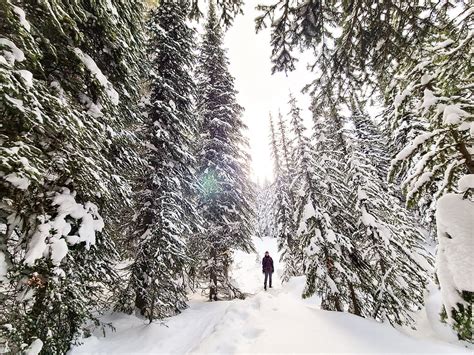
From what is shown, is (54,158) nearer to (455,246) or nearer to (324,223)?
(455,246)

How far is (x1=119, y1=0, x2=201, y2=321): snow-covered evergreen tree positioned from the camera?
9.59 meters

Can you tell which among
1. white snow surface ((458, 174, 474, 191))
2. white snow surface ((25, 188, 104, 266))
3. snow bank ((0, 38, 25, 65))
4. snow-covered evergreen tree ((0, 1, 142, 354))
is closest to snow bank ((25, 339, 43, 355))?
snow-covered evergreen tree ((0, 1, 142, 354))

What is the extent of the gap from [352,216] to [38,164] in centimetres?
1080

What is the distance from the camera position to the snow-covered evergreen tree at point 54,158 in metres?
3.85

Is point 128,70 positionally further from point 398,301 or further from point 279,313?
point 398,301

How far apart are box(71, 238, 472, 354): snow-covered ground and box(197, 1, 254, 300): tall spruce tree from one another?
4.04 metres

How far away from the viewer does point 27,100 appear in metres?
4.03

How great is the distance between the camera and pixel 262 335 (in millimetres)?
6793

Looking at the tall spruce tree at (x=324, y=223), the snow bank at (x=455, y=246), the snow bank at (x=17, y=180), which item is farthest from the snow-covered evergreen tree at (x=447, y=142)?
the tall spruce tree at (x=324, y=223)

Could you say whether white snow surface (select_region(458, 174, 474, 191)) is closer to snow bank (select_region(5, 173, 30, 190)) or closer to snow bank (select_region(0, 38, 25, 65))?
snow bank (select_region(5, 173, 30, 190))

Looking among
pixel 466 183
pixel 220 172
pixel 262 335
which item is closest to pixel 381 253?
pixel 262 335

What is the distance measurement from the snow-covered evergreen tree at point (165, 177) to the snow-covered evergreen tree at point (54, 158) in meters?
2.20

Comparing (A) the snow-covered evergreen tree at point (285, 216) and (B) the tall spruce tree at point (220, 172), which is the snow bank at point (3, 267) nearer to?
(B) the tall spruce tree at point (220, 172)

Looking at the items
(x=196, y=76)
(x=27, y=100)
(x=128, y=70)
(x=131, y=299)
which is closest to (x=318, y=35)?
(x=27, y=100)
